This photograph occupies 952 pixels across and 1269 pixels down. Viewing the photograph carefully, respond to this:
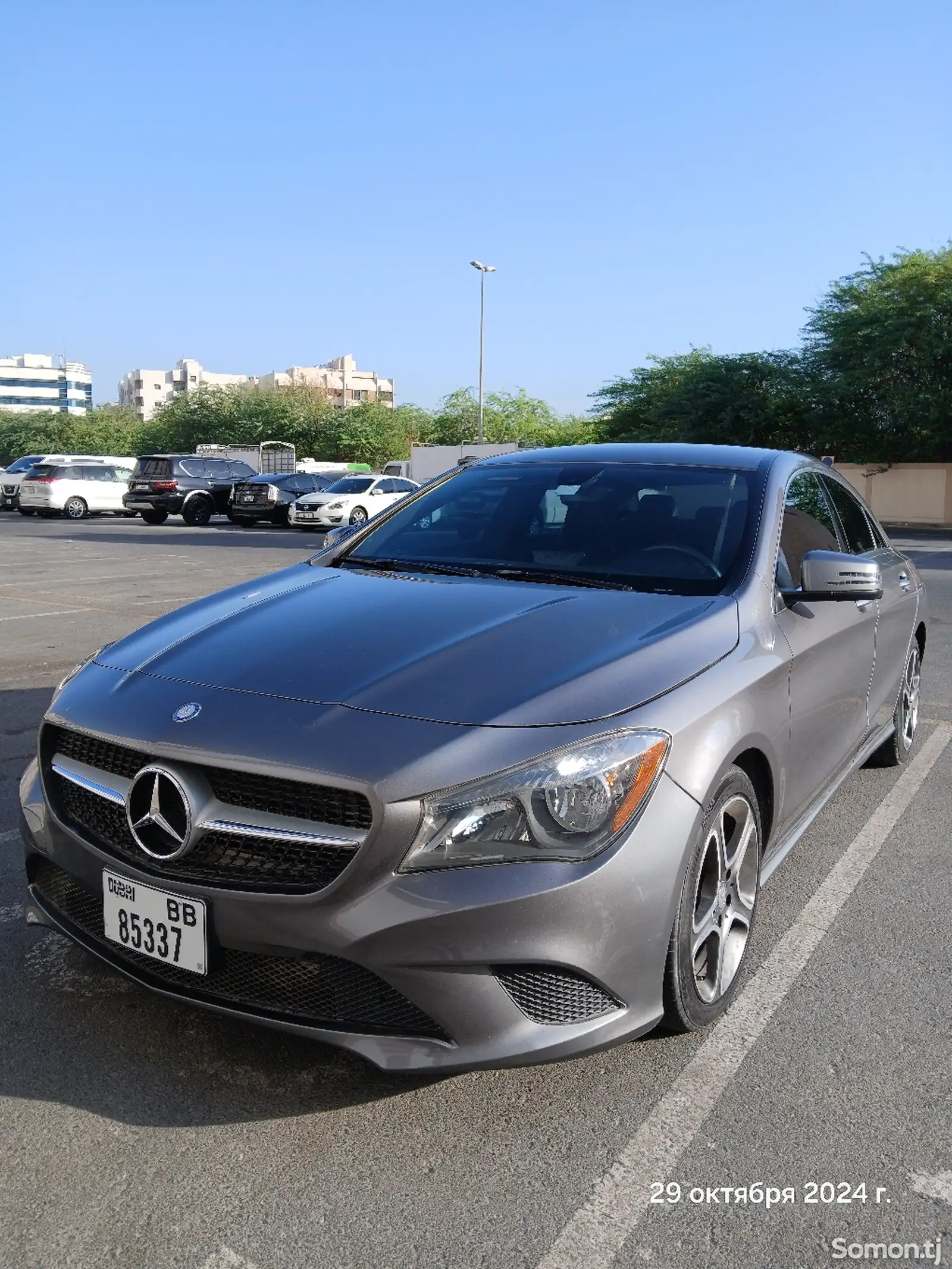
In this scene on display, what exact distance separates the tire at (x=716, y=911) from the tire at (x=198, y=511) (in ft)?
95.0

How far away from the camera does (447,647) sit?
111 inches

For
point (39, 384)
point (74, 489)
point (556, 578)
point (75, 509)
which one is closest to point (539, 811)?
point (556, 578)

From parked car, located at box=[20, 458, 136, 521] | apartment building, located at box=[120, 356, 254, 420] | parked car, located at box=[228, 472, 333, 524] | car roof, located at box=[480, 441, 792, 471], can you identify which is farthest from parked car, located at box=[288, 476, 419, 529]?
apartment building, located at box=[120, 356, 254, 420]

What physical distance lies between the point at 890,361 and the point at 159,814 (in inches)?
1400

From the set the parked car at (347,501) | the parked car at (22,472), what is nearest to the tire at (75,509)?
the parked car at (22,472)

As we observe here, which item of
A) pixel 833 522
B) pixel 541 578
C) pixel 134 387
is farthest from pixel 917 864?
pixel 134 387

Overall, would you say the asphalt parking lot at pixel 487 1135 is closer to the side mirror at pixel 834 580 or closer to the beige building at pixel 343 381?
the side mirror at pixel 834 580

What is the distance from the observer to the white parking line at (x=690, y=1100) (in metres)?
2.11

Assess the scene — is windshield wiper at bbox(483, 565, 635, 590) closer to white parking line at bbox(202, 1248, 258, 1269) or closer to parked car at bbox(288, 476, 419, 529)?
white parking line at bbox(202, 1248, 258, 1269)

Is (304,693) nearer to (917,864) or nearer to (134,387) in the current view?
(917,864)

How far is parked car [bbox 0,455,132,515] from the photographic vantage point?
33.0m

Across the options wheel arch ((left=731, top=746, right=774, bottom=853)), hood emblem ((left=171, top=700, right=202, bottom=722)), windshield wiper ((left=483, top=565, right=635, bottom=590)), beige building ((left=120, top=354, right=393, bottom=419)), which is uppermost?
beige building ((left=120, top=354, right=393, bottom=419))

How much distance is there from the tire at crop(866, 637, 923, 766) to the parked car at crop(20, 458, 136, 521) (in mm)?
29997

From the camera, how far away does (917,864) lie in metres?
4.17
